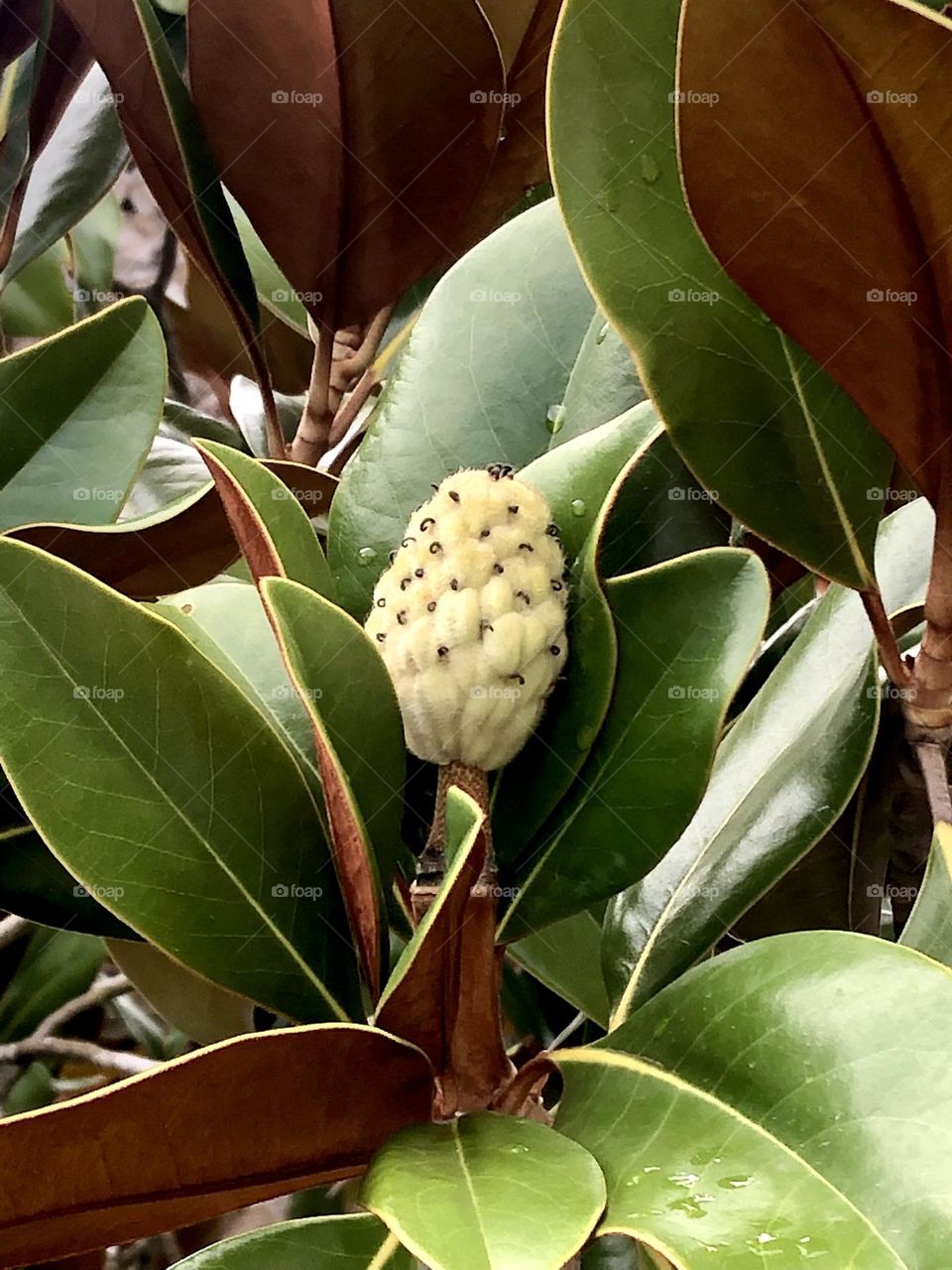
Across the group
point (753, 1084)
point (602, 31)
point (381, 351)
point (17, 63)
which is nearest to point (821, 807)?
Result: point (753, 1084)

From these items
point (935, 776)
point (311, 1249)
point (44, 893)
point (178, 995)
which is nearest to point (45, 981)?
point (178, 995)

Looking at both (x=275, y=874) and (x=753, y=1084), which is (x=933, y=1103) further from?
(x=275, y=874)

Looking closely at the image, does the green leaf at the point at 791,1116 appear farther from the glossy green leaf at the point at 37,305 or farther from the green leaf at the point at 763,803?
the glossy green leaf at the point at 37,305

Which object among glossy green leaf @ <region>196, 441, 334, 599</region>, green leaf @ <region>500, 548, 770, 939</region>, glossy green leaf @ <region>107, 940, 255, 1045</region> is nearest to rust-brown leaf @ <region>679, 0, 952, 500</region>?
green leaf @ <region>500, 548, 770, 939</region>

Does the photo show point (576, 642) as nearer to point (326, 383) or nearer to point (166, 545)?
point (166, 545)

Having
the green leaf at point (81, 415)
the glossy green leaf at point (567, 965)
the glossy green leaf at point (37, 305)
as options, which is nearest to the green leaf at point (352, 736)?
the glossy green leaf at point (567, 965)

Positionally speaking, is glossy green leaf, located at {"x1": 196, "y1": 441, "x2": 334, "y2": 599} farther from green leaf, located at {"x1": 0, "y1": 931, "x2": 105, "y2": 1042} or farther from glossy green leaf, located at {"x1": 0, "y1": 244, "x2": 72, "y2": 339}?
glossy green leaf, located at {"x1": 0, "y1": 244, "x2": 72, "y2": 339}

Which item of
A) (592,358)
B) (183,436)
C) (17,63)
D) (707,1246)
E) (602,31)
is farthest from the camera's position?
(183,436)

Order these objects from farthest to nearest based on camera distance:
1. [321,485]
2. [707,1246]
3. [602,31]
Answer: [321,485] < [602,31] < [707,1246]
